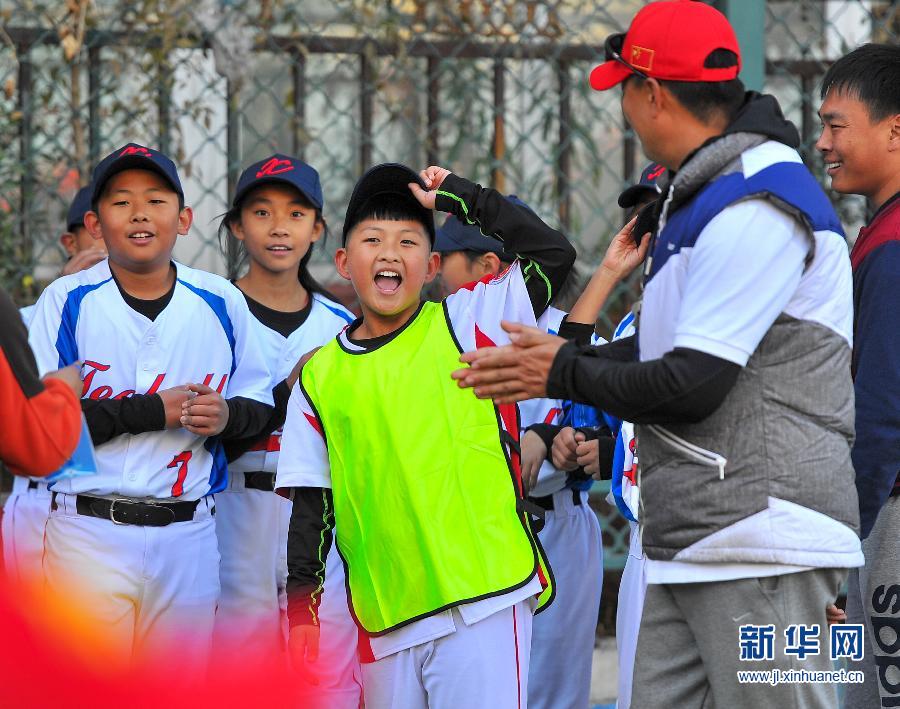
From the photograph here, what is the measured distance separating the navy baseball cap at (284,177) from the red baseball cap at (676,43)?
1783 millimetres

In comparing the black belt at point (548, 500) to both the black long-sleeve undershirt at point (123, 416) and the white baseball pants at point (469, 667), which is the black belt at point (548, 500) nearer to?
the white baseball pants at point (469, 667)

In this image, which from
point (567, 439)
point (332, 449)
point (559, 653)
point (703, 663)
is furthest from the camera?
point (559, 653)

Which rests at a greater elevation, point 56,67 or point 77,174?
point 56,67

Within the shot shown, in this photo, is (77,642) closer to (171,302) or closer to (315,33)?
(171,302)

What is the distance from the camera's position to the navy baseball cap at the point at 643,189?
A: 11.5ft

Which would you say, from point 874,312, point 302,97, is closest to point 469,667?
point 874,312

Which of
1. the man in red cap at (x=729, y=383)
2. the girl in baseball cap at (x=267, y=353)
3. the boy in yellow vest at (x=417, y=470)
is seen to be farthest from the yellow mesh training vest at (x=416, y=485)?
the girl in baseball cap at (x=267, y=353)

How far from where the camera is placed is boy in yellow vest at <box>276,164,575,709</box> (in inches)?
115

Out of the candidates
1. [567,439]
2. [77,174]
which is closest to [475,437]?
[567,439]

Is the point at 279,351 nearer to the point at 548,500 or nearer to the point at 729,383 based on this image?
the point at 548,500

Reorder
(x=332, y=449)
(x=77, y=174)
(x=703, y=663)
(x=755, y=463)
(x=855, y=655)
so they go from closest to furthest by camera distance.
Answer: (x=755, y=463)
(x=703, y=663)
(x=855, y=655)
(x=332, y=449)
(x=77, y=174)

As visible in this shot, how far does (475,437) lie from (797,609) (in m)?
0.90

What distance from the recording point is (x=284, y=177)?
13.5ft

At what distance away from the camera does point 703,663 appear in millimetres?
2508
